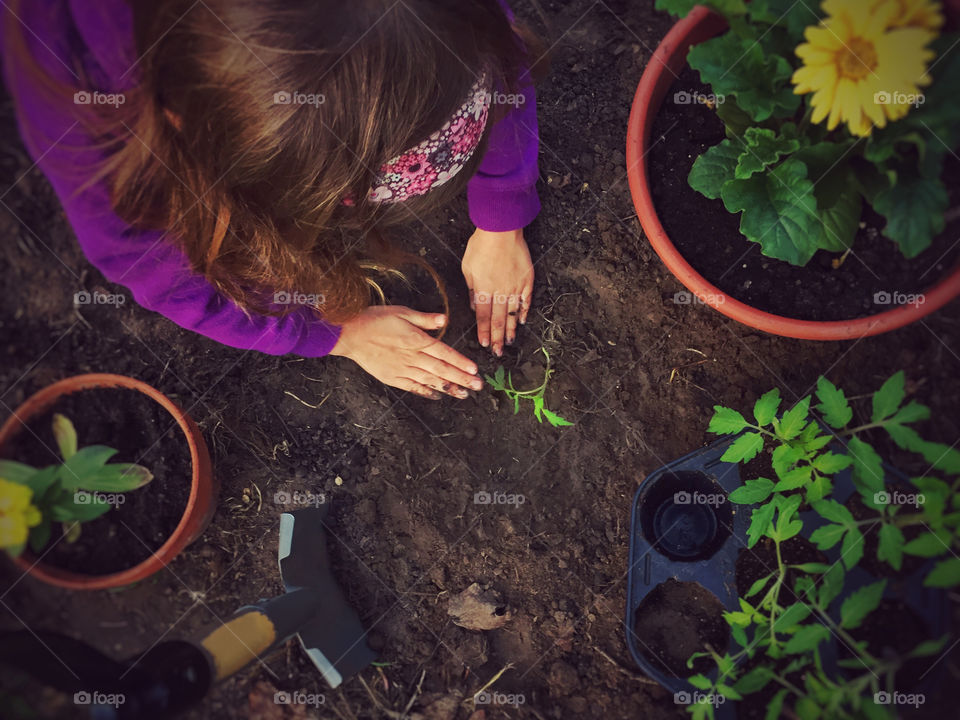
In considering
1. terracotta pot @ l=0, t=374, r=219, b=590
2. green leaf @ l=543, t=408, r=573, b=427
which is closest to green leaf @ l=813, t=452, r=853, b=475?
green leaf @ l=543, t=408, r=573, b=427

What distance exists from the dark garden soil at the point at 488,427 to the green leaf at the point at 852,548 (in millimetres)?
404

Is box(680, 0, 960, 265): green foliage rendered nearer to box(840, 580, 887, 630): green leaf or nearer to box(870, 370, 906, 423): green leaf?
box(870, 370, 906, 423): green leaf

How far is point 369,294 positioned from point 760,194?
97 centimetres

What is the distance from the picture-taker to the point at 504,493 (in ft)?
5.46

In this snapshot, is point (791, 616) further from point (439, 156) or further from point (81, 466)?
point (81, 466)

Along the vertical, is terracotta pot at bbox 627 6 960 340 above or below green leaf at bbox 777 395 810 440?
above

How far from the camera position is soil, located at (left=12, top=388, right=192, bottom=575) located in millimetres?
1406

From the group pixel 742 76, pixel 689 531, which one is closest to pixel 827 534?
pixel 689 531

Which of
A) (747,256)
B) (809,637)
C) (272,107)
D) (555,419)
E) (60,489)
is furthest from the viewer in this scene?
(555,419)

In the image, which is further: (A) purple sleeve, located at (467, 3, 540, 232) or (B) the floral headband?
(A) purple sleeve, located at (467, 3, 540, 232)

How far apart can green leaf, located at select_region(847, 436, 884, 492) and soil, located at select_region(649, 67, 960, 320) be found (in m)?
0.35

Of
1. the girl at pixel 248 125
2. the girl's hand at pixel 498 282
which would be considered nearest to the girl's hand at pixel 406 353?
the girl's hand at pixel 498 282

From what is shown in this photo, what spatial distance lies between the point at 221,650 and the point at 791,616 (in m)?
1.15

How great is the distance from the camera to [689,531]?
5.03 ft
